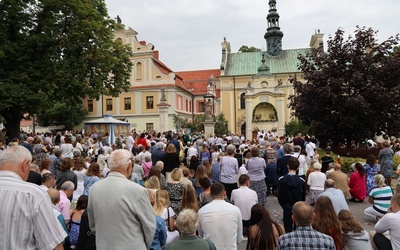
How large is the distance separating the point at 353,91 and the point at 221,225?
49.8ft

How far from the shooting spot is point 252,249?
165 inches

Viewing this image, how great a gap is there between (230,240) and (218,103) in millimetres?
51637

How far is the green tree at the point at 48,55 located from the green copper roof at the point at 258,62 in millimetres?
37088

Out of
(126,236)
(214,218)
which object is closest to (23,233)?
(126,236)

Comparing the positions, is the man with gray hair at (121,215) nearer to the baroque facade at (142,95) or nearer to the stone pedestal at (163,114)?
the stone pedestal at (163,114)

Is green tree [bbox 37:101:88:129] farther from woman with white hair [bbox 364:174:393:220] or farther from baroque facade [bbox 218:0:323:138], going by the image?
woman with white hair [bbox 364:174:393:220]

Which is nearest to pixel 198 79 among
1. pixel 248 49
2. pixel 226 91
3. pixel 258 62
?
pixel 226 91

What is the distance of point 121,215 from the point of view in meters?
3.06

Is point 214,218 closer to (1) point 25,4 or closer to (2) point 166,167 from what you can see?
(2) point 166,167

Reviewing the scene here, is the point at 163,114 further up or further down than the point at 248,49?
further down

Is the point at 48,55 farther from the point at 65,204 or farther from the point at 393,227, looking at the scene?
the point at 393,227

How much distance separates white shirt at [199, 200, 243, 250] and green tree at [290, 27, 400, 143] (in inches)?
522

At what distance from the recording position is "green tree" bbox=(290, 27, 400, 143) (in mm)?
Result: 16188

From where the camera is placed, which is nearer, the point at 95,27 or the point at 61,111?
the point at 95,27
